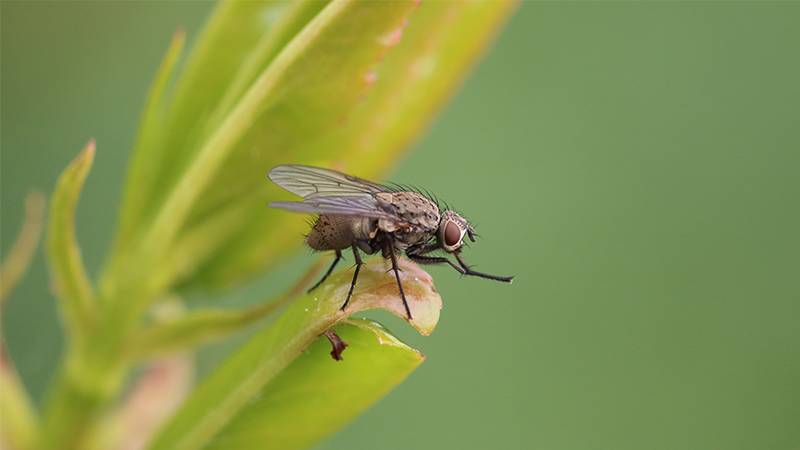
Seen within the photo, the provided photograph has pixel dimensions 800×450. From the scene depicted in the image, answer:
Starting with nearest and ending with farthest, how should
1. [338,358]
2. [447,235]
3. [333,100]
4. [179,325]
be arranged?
1. [338,358]
2. [333,100]
3. [179,325]
4. [447,235]

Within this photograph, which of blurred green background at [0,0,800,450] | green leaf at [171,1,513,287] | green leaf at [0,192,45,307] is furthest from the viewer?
blurred green background at [0,0,800,450]

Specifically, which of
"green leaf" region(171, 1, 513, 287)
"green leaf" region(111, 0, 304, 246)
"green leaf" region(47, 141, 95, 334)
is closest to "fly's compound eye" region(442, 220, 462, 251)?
"green leaf" region(171, 1, 513, 287)

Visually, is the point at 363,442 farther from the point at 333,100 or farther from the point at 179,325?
the point at 333,100

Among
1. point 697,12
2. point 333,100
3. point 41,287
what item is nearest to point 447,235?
point 333,100

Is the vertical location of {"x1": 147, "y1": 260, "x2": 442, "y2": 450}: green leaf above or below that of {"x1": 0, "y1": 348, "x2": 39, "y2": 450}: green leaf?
above

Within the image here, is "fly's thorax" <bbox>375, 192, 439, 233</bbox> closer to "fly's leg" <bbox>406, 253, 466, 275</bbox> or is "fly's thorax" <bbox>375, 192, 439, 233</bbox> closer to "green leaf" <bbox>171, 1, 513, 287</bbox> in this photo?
"fly's leg" <bbox>406, 253, 466, 275</bbox>

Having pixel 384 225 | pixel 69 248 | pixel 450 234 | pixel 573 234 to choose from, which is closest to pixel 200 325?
pixel 69 248
